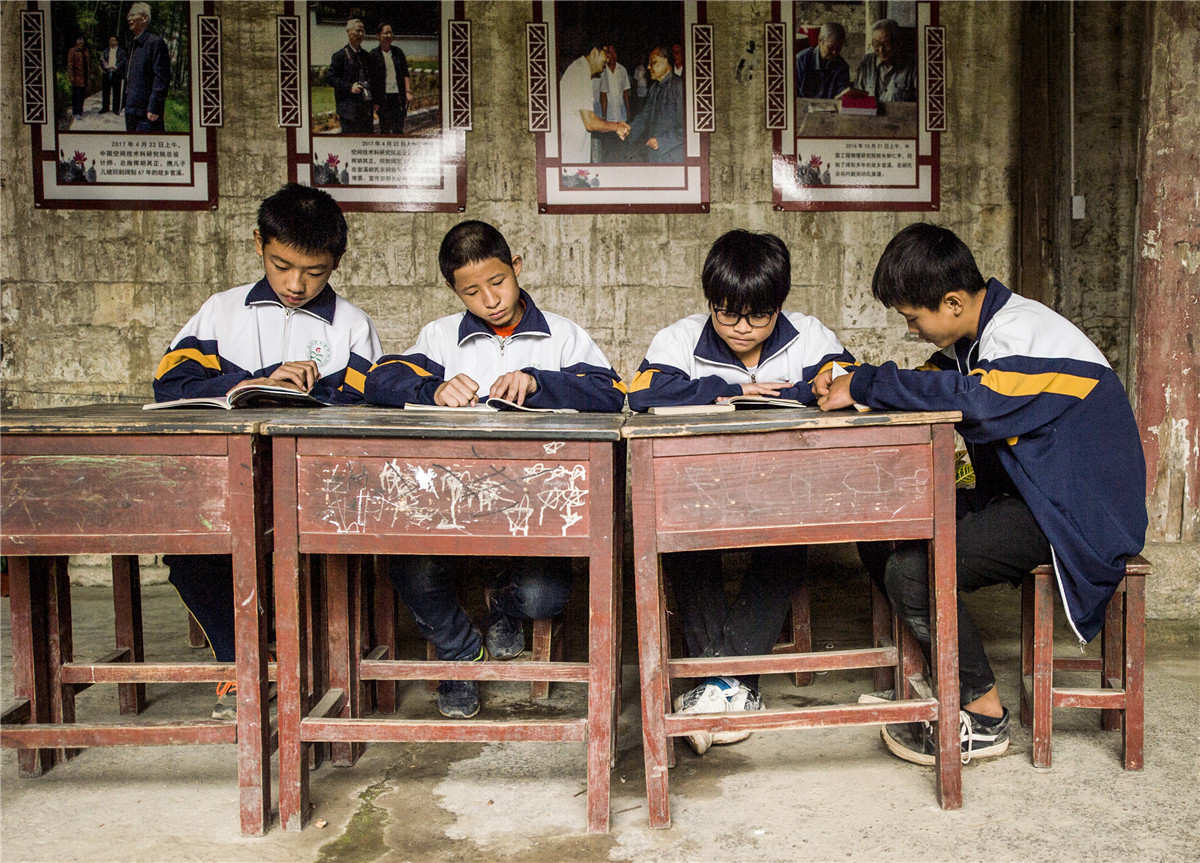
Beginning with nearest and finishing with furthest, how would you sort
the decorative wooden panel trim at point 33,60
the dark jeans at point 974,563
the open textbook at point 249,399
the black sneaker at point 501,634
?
the dark jeans at point 974,563 → the open textbook at point 249,399 → the black sneaker at point 501,634 → the decorative wooden panel trim at point 33,60

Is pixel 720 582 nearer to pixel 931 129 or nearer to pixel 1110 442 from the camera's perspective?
pixel 1110 442

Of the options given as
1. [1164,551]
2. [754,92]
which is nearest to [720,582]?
[1164,551]

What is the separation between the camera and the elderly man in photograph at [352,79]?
4.11 metres

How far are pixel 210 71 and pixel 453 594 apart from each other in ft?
9.52

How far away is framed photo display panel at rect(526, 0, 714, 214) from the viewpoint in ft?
13.6

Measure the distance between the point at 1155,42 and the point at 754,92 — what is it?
1556 mm

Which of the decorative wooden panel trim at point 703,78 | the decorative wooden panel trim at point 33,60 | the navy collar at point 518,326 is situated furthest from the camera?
the decorative wooden panel trim at point 703,78

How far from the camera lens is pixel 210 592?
2.52m

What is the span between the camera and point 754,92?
4223 millimetres

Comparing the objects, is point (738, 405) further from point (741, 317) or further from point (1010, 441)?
point (1010, 441)

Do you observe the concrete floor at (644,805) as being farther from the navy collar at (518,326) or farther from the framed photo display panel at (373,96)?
the framed photo display panel at (373,96)

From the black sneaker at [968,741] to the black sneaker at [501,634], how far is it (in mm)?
1134

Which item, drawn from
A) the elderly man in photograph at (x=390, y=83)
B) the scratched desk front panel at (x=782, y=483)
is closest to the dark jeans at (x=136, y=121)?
the elderly man in photograph at (x=390, y=83)

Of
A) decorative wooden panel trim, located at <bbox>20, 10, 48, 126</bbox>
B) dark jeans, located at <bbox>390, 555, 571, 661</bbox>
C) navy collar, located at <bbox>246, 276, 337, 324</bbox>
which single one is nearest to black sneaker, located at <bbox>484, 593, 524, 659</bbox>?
dark jeans, located at <bbox>390, 555, 571, 661</bbox>
